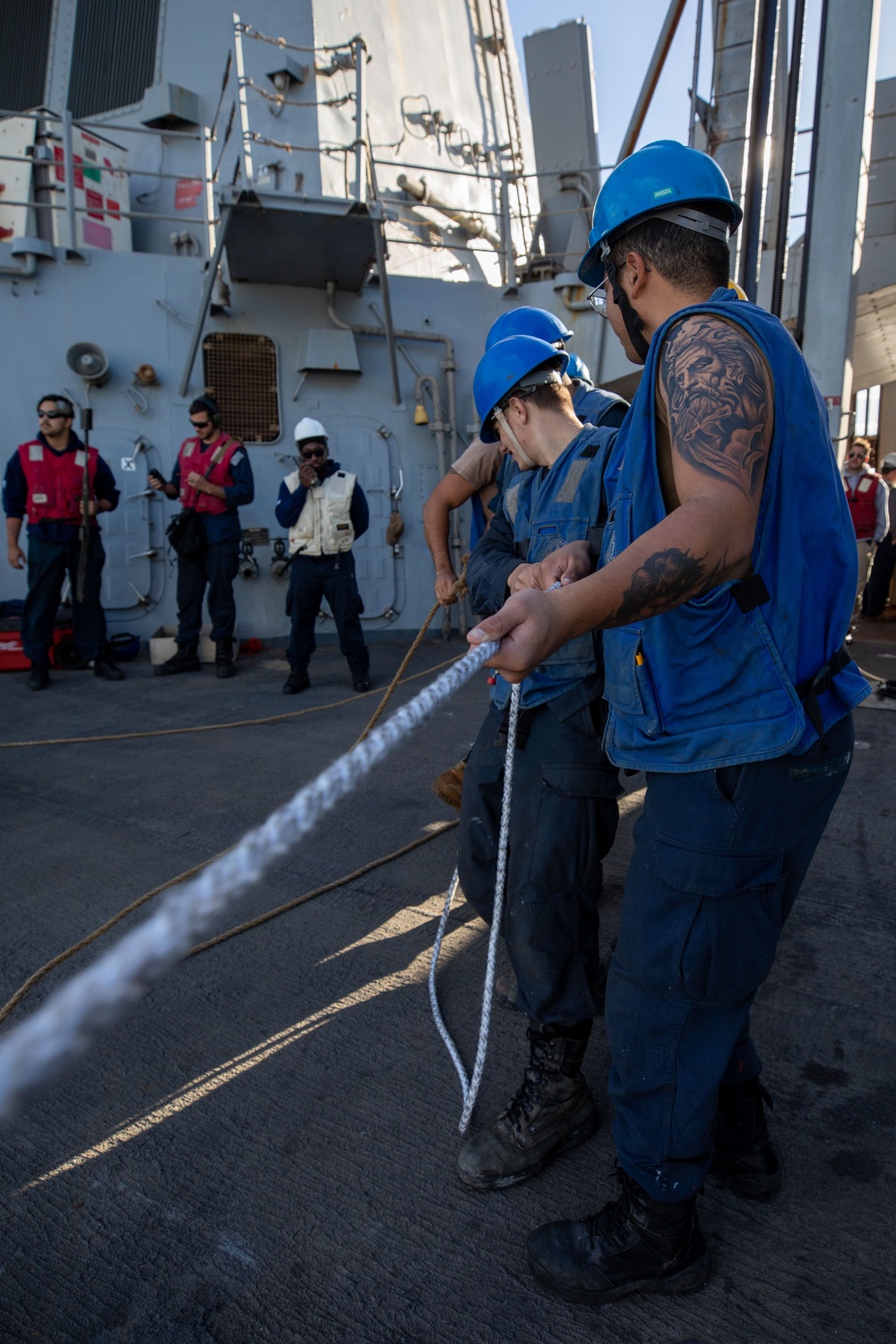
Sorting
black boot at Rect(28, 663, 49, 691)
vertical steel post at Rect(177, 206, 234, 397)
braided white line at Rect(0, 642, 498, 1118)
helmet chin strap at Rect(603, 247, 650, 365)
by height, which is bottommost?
black boot at Rect(28, 663, 49, 691)

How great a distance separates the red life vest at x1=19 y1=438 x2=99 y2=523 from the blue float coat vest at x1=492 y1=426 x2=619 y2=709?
564 cm

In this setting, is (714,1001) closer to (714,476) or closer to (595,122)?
(714,476)

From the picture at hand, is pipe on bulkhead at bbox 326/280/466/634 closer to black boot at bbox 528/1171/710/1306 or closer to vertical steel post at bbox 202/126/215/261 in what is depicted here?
vertical steel post at bbox 202/126/215/261

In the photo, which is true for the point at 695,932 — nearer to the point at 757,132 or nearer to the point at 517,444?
the point at 517,444

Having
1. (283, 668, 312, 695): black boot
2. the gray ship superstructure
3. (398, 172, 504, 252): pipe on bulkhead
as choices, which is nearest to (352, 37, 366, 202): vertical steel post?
the gray ship superstructure

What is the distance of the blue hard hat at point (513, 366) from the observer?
1.94 meters

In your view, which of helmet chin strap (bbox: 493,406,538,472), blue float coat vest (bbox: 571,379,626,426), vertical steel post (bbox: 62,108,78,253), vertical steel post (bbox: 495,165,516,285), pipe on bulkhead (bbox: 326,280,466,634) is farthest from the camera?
pipe on bulkhead (bbox: 326,280,466,634)

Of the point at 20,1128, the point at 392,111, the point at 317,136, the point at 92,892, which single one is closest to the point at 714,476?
the point at 20,1128

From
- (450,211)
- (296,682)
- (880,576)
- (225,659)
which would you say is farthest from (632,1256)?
(450,211)

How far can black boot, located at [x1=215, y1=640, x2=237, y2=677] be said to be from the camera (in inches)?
273

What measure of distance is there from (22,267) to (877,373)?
11.5 metres

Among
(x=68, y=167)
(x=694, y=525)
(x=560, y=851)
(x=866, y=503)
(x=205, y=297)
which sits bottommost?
(x=560, y=851)

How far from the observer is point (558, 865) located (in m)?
1.79

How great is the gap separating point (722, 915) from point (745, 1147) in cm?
69
